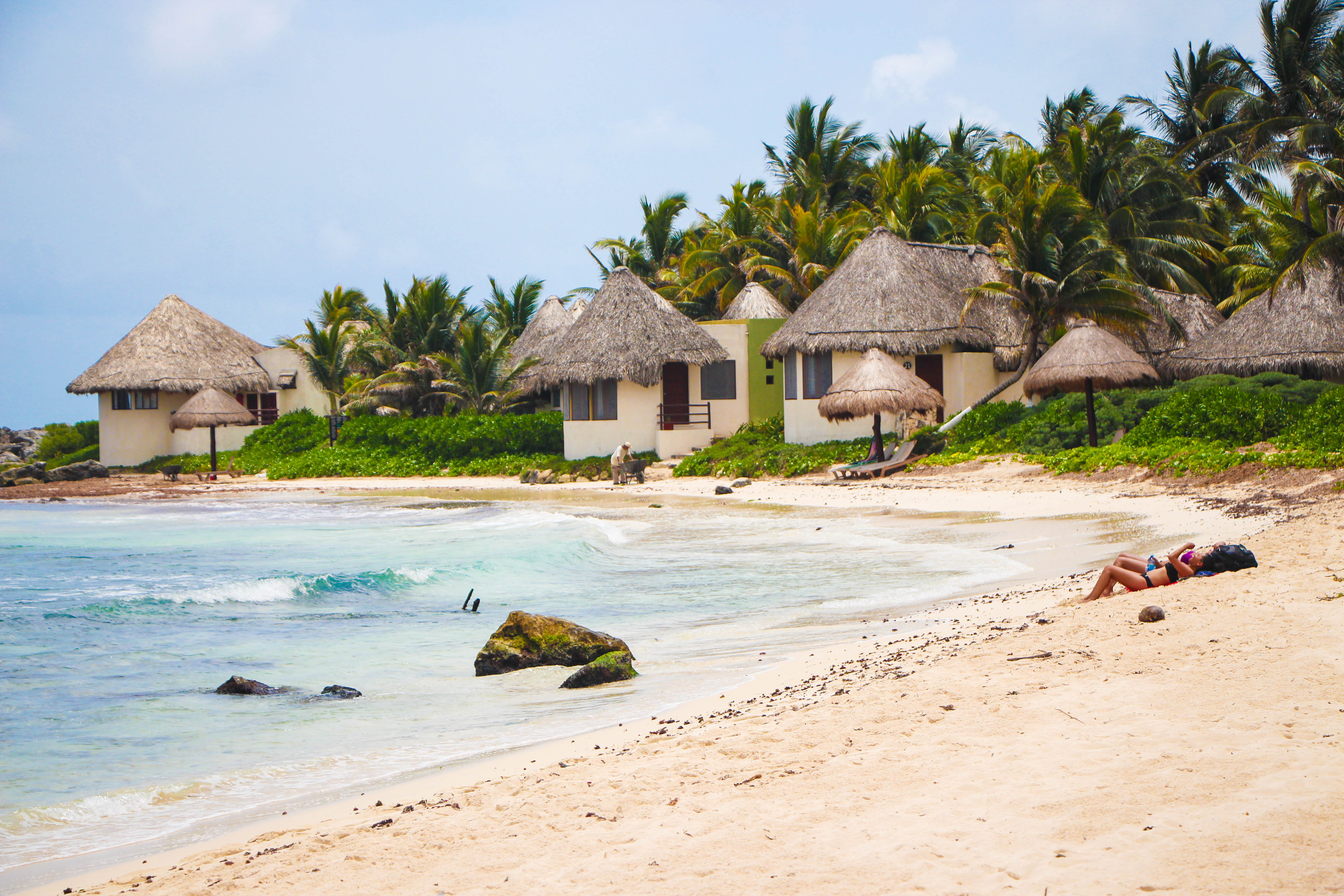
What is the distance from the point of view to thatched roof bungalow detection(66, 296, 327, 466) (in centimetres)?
3192

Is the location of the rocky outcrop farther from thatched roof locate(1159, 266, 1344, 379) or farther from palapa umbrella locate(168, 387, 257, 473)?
thatched roof locate(1159, 266, 1344, 379)

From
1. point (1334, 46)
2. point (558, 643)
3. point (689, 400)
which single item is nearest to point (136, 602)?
point (558, 643)

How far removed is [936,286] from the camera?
75.5ft

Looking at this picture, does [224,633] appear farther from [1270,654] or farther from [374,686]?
[1270,654]

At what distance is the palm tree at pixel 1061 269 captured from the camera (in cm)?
2052

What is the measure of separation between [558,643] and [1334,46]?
1036 inches

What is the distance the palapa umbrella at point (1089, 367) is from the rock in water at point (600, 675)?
506 inches

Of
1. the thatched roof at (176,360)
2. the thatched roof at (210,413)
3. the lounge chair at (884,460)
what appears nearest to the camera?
the lounge chair at (884,460)

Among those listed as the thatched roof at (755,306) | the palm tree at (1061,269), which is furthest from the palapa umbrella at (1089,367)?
the thatched roof at (755,306)

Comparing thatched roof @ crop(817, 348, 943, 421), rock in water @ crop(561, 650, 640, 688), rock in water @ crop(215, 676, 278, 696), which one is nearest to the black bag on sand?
rock in water @ crop(561, 650, 640, 688)

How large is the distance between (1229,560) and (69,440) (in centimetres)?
3700

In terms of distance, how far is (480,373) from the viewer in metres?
28.5

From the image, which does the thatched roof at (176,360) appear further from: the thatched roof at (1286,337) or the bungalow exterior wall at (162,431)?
the thatched roof at (1286,337)

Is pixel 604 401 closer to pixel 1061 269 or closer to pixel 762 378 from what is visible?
pixel 762 378
